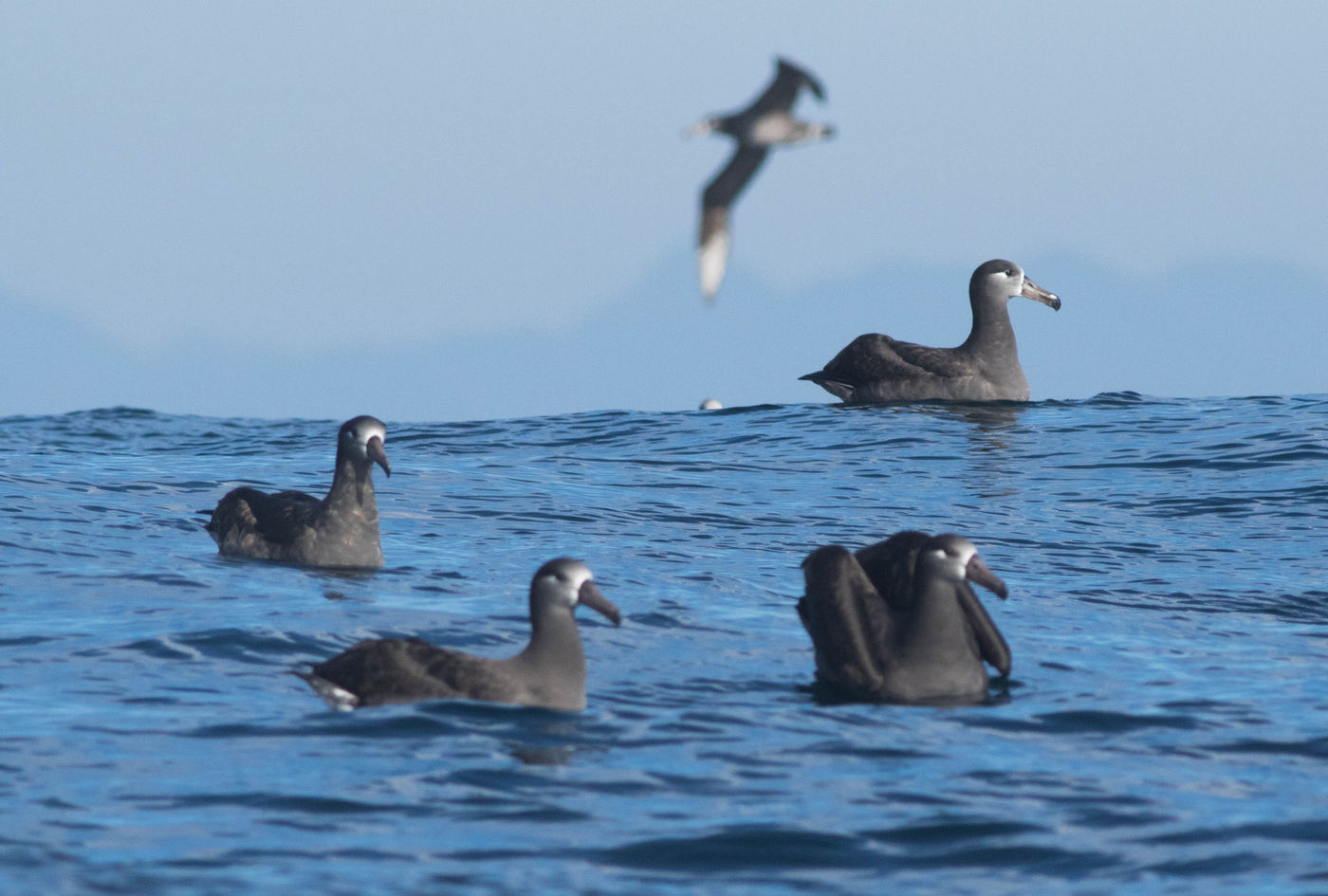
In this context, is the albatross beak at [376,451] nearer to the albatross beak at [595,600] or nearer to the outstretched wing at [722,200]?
the outstretched wing at [722,200]

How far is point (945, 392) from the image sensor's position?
25688 millimetres

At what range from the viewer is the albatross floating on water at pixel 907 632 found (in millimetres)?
10578

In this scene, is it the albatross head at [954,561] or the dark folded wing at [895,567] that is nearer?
the albatross head at [954,561]

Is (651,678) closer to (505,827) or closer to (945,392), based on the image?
(505,827)

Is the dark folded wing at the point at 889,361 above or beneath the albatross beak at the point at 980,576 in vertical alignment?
above

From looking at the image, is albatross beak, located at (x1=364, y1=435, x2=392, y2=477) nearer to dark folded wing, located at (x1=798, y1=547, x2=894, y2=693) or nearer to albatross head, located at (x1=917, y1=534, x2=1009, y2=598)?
dark folded wing, located at (x1=798, y1=547, x2=894, y2=693)

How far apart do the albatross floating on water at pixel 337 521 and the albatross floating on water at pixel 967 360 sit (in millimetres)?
12333

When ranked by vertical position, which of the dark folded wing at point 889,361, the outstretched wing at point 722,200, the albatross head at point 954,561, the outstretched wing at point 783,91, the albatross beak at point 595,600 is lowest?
the albatross beak at point 595,600

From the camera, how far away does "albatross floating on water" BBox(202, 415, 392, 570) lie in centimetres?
1457

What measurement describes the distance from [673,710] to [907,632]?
1540 millimetres

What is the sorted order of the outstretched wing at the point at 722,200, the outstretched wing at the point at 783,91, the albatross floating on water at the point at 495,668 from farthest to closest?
the outstretched wing at the point at 722,200, the outstretched wing at the point at 783,91, the albatross floating on water at the point at 495,668

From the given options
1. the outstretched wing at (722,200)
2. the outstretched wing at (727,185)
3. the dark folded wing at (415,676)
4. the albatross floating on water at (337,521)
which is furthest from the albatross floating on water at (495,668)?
the albatross floating on water at (337,521)

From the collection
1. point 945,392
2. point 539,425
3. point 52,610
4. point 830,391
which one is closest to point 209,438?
point 539,425

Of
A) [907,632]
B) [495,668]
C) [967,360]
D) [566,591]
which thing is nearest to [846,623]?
[907,632]
